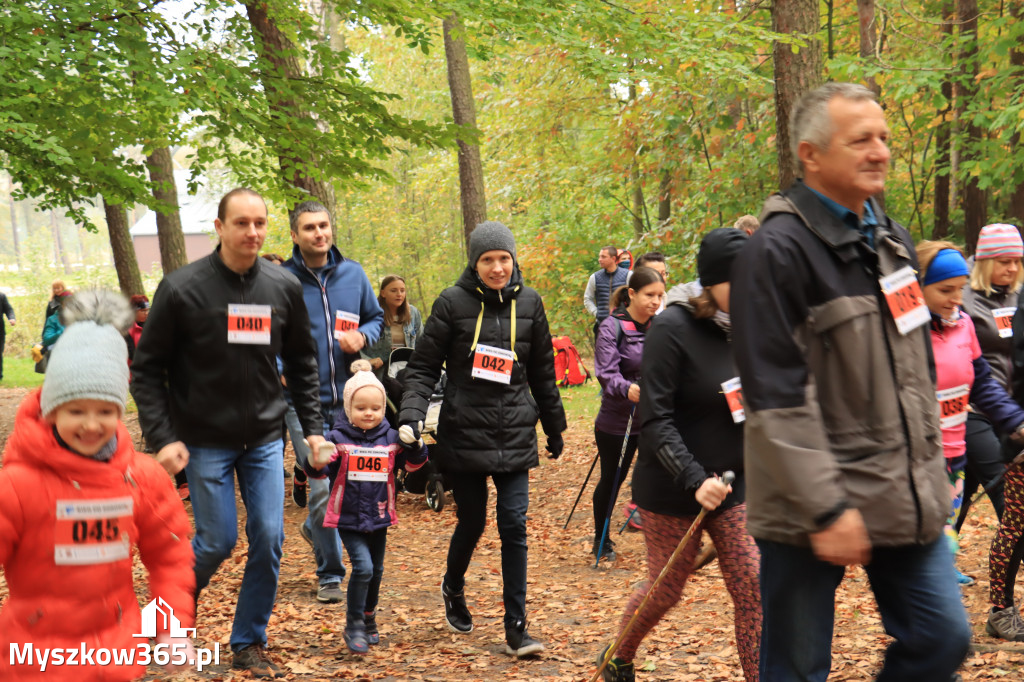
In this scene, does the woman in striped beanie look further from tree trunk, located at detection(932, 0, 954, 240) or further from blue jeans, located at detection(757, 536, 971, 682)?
tree trunk, located at detection(932, 0, 954, 240)

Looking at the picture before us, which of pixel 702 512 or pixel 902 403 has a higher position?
pixel 902 403

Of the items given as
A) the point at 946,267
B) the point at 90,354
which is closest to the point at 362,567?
the point at 90,354

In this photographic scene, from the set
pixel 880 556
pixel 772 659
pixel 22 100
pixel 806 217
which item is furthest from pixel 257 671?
pixel 22 100

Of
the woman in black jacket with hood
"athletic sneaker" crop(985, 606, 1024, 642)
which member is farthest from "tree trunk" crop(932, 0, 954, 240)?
the woman in black jacket with hood

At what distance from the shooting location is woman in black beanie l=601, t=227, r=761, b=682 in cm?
408

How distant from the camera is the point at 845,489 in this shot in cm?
264

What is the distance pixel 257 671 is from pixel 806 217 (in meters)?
3.81

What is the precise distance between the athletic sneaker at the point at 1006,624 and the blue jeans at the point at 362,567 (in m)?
3.58

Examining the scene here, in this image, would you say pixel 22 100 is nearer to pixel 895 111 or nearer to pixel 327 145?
pixel 327 145

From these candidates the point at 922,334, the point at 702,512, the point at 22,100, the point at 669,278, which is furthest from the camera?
the point at 669,278

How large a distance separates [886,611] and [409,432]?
10.2ft

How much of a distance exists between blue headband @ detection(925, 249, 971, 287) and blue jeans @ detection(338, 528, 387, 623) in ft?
11.1

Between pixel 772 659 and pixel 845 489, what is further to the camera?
pixel 772 659

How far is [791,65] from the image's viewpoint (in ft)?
27.8
